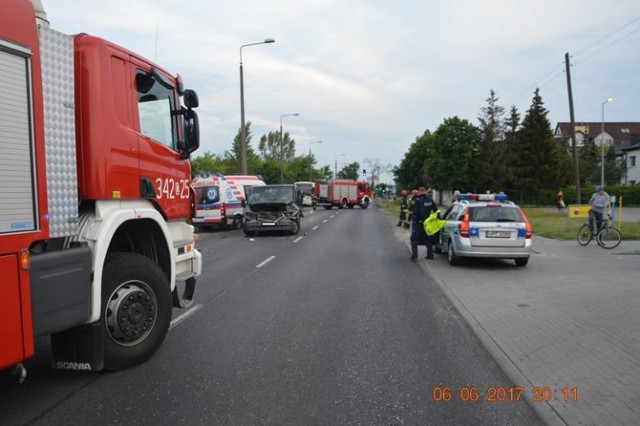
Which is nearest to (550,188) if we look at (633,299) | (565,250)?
(565,250)

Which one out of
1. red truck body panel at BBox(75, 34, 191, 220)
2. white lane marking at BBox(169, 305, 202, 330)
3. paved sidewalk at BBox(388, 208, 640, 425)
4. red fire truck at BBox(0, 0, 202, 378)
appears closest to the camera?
red fire truck at BBox(0, 0, 202, 378)

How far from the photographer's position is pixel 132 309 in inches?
183

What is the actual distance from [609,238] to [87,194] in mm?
14708

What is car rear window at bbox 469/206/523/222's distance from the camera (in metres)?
10.9

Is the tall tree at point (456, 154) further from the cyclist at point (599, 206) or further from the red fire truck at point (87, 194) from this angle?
the red fire truck at point (87, 194)

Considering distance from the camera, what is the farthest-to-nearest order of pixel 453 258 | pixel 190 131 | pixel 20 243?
pixel 453 258 → pixel 190 131 → pixel 20 243

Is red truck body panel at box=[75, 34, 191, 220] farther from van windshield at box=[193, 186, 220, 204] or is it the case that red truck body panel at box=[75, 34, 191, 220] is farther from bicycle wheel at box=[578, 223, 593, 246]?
van windshield at box=[193, 186, 220, 204]

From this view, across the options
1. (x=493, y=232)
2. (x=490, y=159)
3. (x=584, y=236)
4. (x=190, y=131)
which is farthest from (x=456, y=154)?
(x=190, y=131)

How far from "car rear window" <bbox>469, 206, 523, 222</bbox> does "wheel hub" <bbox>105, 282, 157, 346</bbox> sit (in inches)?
307

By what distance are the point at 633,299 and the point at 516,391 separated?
4515mm

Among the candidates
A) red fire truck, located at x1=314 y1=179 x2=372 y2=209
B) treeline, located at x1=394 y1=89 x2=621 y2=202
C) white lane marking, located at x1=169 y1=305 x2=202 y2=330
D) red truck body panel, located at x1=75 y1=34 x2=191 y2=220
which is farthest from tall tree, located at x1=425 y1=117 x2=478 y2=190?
red truck body panel, located at x1=75 y1=34 x2=191 y2=220

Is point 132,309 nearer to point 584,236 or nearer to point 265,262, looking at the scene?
point 265,262

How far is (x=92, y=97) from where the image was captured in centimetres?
436

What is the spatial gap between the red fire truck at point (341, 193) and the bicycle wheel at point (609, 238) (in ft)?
128
